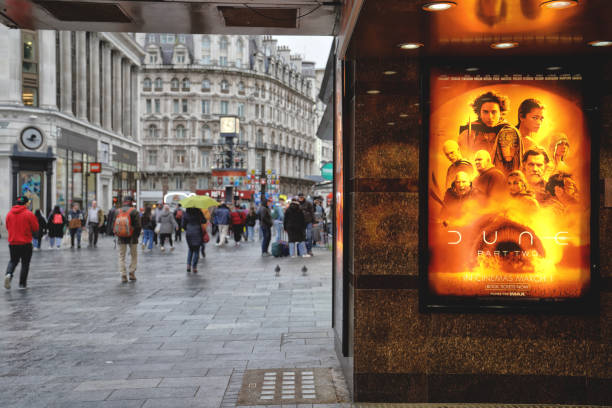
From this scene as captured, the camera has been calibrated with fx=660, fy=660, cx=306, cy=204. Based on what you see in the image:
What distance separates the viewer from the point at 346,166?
5.48 metres

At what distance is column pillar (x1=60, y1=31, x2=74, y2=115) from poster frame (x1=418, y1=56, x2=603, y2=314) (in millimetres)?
41587

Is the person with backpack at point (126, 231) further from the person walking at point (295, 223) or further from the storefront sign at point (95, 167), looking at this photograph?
the storefront sign at point (95, 167)

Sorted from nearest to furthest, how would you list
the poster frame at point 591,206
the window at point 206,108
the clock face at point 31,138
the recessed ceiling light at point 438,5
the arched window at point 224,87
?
the recessed ceiling light at point 438,5, the poster frame at point 591,206, the clock face at point 31,138, the window at point 206,108, the arched window at point 224,87

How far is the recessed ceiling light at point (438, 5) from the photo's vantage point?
3932 mm

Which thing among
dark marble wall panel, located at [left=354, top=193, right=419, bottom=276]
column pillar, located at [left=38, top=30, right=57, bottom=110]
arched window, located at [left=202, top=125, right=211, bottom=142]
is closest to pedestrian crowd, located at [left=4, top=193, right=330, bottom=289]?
dark marble wall panel, located at [left=354, top=193, right=419, bottom=276]

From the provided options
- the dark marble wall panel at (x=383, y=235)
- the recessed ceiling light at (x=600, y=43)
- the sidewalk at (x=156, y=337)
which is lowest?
the sidewalk at (x=156, y=337)

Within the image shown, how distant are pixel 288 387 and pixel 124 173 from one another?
48.8 metres

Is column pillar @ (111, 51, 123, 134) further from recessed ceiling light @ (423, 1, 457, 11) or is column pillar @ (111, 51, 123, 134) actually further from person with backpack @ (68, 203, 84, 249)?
recessed ceiling light @ (423, 1, 457, 11)

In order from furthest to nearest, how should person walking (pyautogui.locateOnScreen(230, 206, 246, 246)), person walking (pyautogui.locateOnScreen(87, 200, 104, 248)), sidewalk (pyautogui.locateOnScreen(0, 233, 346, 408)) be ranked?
person walking (pyautogui.locateOnScreen(230, 206, 246, 246)) < person walking (pyautogui.locateOnScreen(87, 200, 104, 248)) < sidewalk (pyautogui.locateOnScreen(0, 233, 346, 408))

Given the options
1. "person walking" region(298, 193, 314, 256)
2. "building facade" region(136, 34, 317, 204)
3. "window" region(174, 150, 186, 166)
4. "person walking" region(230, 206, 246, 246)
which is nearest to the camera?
"person walking" region(298, 193, 314, 256)

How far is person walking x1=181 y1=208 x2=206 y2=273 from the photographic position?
1524 cm

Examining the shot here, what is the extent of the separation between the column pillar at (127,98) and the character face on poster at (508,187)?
57.8 meters

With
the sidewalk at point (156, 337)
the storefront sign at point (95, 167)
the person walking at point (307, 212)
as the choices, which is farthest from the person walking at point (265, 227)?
the storefront sign at point (95, 167)

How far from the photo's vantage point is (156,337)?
7762mm
